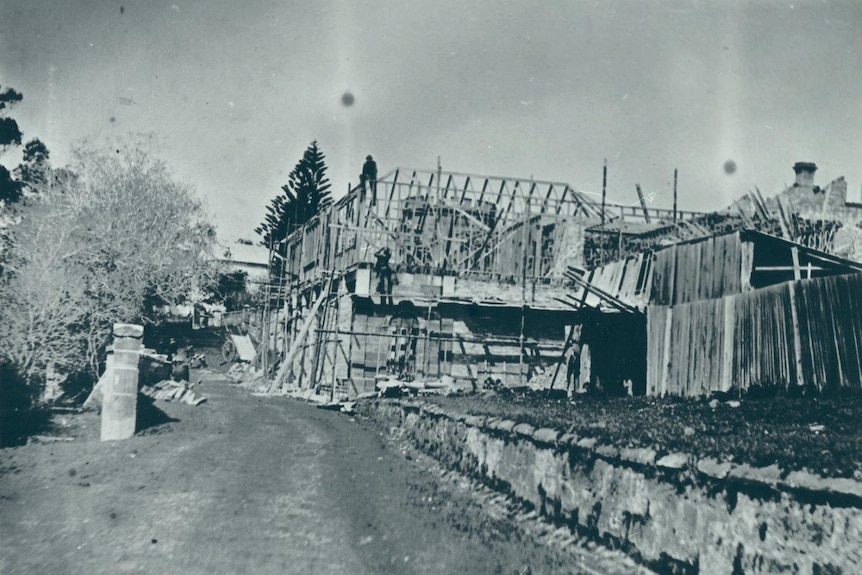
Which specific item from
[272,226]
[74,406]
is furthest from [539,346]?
[272,226]

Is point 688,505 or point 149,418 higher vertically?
point 688,505

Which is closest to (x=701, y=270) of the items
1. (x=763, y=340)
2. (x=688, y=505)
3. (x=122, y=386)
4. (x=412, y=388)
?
(x=763, y=340)

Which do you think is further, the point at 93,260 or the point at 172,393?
the point at 93,260

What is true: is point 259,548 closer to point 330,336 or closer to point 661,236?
point 330,336

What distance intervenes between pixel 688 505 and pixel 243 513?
15.1 feet

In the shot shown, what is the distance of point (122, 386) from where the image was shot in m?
10.9

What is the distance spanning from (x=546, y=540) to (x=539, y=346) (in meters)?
15.7

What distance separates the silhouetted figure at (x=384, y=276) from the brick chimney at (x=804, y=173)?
17356mm

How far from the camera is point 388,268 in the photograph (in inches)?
832

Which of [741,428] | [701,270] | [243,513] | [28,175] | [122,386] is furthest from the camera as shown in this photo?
[28,175]

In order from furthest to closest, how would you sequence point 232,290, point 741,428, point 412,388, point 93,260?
point 232,290
point 93,260
point 412,388
point 741,428

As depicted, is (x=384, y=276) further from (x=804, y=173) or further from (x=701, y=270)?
(x=804, y=173)

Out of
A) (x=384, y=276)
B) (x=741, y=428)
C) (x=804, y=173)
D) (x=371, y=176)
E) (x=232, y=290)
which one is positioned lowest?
(x=741, y=428)

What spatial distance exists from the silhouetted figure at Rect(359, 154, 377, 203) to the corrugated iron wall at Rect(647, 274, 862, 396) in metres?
12.2
